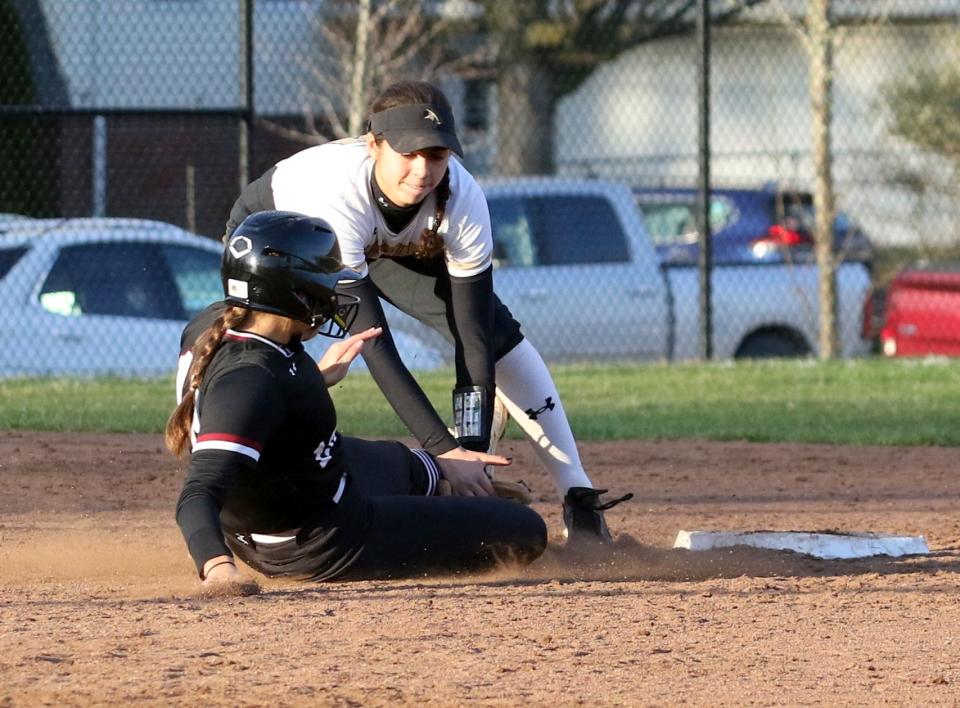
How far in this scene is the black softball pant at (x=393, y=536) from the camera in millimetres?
4609

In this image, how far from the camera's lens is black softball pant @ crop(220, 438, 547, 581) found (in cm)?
461

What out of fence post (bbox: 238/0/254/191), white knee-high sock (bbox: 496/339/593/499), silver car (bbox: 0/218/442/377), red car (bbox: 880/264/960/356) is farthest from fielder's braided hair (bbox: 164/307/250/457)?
red car (bbox: 880/264/960/356)

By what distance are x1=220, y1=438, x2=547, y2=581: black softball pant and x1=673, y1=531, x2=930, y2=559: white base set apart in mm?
A: 746

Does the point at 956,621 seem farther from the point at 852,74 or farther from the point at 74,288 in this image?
the point at 852,74

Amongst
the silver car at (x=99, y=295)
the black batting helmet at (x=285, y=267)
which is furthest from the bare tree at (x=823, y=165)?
the black batting helmet at (x=285, y=267)

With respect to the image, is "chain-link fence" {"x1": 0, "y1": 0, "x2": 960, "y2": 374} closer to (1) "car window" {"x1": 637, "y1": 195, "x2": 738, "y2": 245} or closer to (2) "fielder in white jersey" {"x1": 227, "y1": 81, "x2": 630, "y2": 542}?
(1) "car window" {"x1": 637, "y1": 195, "x2": 738, "y2": 245}

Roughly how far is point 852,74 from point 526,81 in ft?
37.4

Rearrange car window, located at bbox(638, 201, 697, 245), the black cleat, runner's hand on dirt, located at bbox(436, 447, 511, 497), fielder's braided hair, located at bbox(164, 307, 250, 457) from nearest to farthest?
fielder's braided hair, located at bbox(164, 307, 250, 457), runner's hand on dirt, located at bbox(436, 447, 511, 497), the black cleat, car window, located at bbox(638, 201, 697, 245)

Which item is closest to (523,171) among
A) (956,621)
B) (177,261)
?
(177,261)

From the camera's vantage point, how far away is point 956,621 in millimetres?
4406

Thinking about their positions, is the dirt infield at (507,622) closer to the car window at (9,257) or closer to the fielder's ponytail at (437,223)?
the fielder's ponytail at (437,223)

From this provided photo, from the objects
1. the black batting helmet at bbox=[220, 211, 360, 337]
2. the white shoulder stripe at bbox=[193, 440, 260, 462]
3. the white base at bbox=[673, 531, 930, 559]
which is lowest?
the white base at bbox=[673, 531, 930, 559]

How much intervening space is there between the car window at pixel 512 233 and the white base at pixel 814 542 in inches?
272

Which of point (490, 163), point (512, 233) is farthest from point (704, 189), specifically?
point (490, 163)
